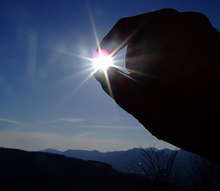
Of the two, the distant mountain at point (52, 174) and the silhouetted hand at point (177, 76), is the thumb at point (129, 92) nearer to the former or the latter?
the silhouetted hand at point (177, 76)

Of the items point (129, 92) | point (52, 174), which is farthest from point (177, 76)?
point (52, 174)

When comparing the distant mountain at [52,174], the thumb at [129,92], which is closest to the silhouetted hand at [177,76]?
the thumb at [129,92]

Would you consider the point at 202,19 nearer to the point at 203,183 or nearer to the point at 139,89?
the point at 139,89

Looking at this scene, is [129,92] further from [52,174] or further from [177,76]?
[52,174]

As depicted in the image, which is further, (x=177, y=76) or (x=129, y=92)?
(x=129, y=92)

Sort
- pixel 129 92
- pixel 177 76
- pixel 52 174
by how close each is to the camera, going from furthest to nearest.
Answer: pixel 52 174
pixel 129 92
pixel 177 76

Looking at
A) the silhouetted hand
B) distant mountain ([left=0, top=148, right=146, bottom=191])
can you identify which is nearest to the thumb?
the silhouetted hand

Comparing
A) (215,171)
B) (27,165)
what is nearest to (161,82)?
(215,171)

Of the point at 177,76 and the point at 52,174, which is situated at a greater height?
the point at 177,76
